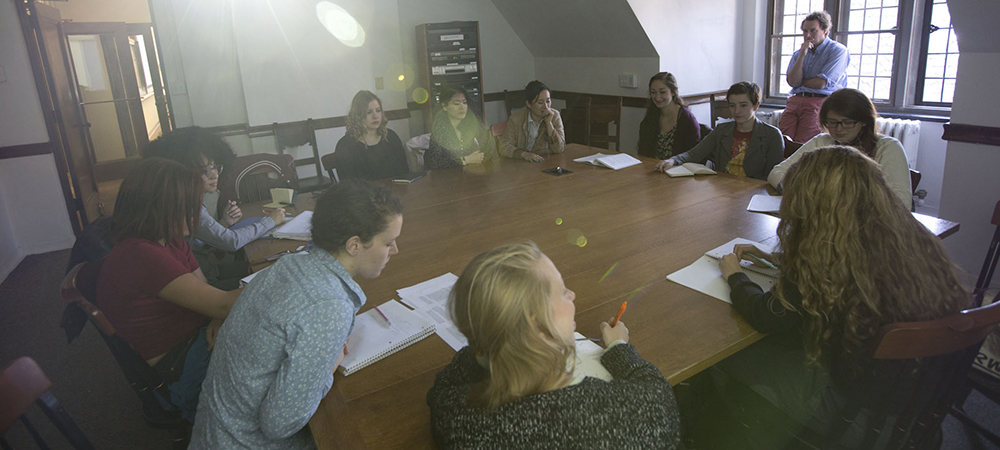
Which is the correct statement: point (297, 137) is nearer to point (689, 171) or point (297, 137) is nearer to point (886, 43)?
point (689, 171)

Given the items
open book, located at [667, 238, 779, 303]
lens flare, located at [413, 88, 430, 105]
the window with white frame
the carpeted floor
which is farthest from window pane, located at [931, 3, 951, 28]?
lens flare, located at [413, 88, 430, 105]

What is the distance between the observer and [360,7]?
525 cm

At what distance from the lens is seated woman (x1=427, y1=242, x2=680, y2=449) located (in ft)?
3.19

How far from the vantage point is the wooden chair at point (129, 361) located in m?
1.64

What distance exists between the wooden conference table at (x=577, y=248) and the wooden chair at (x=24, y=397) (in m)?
0.53

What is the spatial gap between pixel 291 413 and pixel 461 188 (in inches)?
79.7

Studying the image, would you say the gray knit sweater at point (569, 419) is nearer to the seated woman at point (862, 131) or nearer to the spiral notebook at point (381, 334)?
the spiral notebook at point (381, 334)

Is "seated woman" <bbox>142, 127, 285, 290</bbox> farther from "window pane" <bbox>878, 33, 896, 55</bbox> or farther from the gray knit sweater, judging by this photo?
"window pane" <bbox>878, 33, 896, 55</bbox>

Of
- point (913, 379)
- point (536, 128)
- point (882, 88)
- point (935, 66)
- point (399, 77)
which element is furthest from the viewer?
point (399, 77)

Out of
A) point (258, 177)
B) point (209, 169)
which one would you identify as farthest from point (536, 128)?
point (209, 169)

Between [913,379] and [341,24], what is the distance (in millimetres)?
4999

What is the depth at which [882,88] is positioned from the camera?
470 centimetres

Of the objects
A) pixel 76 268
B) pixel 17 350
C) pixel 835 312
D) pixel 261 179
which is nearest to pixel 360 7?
pixel 261 179

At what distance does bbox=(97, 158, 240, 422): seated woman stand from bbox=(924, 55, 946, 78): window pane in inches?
196
